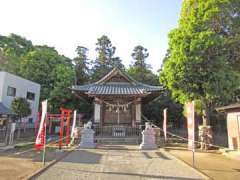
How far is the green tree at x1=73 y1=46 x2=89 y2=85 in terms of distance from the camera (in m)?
37.9

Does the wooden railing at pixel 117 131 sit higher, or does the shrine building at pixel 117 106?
the shrine building at pixel 117 106

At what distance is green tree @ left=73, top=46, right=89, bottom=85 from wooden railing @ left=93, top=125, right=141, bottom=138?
66.3ft

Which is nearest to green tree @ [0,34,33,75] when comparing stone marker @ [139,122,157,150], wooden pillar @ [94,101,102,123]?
wooden pillar @ [94,101,102,123]

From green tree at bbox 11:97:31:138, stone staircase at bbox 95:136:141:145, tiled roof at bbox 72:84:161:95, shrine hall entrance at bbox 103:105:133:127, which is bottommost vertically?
stone staircase at bbox 95:136:141:145

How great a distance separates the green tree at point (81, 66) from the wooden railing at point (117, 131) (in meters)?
20.2

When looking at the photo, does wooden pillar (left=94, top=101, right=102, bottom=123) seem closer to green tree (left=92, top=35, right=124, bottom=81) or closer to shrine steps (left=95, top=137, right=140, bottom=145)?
shrine steps (left=95, top=137, right=140, bottom=145)

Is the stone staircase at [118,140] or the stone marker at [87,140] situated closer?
the stone marker at [87,140]

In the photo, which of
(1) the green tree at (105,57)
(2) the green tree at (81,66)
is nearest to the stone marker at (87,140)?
(2) the green tree at (81,66)

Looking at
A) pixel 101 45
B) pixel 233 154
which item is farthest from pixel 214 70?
pixel 101 45

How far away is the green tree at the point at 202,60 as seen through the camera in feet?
40.4

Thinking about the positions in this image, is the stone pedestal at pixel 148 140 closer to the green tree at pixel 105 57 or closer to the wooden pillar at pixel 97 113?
the wooden pillar at pixel 97 113

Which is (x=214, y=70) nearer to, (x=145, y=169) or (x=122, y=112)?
(x=145, y=169)

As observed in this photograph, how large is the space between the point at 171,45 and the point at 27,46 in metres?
32.6

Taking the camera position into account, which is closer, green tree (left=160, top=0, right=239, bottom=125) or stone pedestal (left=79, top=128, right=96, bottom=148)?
green tree (left=160, top=0, right=239, bottom=125)
